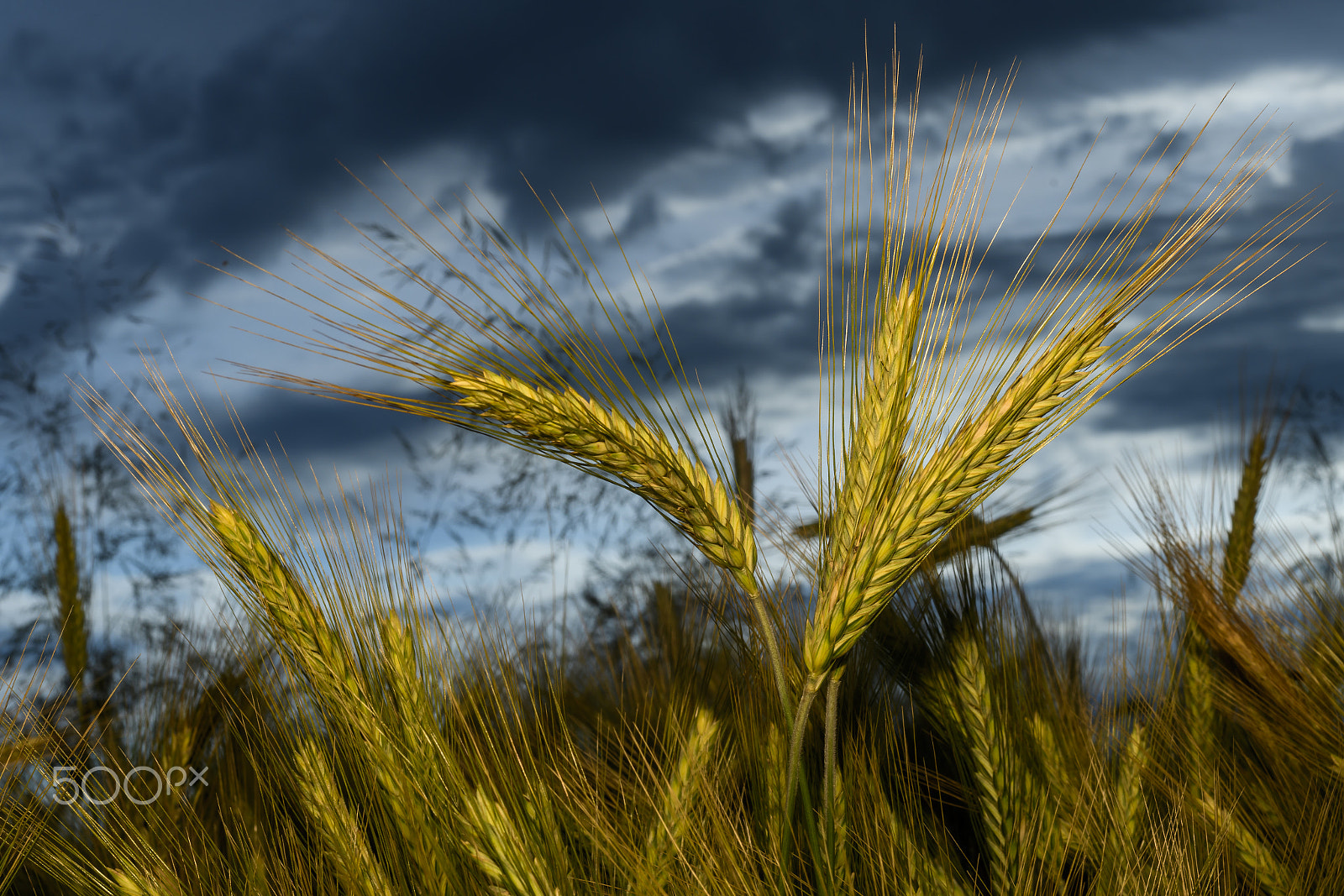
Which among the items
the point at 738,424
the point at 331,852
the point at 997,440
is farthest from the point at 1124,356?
the point at 738,424

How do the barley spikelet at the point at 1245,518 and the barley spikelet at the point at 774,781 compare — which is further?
the barley spikelet at the point at 1245,518

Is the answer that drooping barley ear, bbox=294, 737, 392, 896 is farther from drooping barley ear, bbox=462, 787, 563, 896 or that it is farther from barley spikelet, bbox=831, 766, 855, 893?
barley spikelet, bbox=831, 766, 855, 893

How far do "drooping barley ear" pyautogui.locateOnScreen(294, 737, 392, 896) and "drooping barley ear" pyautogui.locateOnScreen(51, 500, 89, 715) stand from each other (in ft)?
4.32

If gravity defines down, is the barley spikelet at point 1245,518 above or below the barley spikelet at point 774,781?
above

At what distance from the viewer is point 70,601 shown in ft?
8.70

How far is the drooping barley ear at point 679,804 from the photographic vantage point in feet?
4.61

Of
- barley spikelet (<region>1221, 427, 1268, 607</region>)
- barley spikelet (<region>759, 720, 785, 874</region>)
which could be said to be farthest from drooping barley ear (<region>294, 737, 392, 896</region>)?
Result: barley spikelet (<region>1221, 427, 1268, 607</region>)

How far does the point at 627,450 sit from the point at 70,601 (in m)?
2.32

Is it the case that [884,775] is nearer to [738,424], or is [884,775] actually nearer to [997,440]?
[997,440]

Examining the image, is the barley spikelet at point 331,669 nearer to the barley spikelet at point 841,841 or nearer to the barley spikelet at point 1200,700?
the barley spikelet at point 841,841

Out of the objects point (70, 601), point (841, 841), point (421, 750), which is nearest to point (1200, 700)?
point (841, 841)

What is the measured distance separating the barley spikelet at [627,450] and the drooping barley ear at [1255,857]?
1338 mm

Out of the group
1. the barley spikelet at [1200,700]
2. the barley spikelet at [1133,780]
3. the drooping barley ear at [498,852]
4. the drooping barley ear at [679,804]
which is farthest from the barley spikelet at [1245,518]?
the drooping barley ear at [498,852]

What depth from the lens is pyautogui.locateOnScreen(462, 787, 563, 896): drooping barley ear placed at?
124 centimetres
